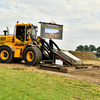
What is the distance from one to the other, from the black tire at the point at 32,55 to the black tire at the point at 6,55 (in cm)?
156

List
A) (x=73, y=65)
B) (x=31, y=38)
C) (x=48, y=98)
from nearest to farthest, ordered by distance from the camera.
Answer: (x=48, y=98), (x=73, y=65), (x=31, y=38)

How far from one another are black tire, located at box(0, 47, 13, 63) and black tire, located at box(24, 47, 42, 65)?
156 cm

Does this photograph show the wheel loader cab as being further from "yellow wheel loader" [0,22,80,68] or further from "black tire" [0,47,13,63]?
"black tire" [0,47,13,63]

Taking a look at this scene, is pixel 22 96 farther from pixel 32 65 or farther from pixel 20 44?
pixel 20 44

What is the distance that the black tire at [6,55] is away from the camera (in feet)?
38.1

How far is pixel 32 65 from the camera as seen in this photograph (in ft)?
34.0

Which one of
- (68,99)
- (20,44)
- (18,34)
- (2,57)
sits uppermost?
(18,34)

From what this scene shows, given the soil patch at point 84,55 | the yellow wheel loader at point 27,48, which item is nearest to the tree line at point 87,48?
the soil patch at point 84,55

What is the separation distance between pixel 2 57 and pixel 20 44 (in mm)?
1949

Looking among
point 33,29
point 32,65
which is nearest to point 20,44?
point 33,29

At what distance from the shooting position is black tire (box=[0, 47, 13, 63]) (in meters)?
11.6

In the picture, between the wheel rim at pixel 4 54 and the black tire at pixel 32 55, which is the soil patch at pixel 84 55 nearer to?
the wheel rim at pixel 4 54

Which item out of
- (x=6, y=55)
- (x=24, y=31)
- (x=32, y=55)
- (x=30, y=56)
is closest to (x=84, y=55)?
(x=24, y=31)

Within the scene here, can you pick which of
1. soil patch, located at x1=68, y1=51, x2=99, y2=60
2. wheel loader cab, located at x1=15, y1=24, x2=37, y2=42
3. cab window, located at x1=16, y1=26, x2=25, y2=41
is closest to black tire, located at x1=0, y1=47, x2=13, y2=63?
wheel loader cab, located at x1=15, y1=24, x2=37, y2=42
